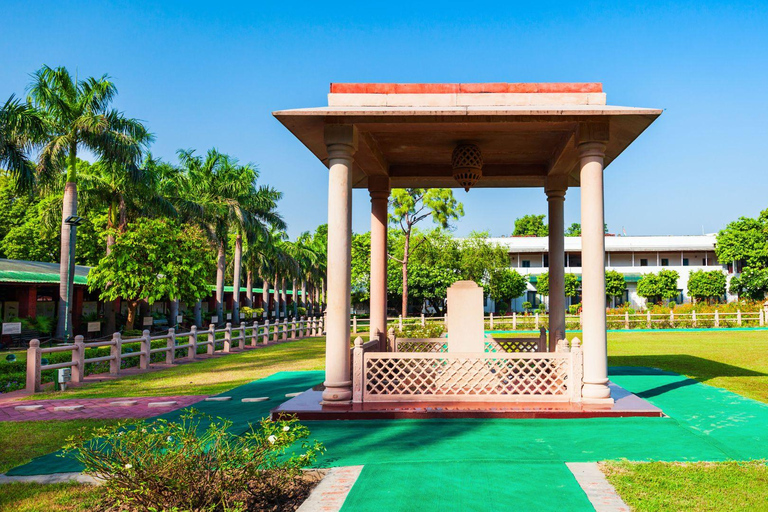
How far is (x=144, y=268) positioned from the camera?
26.5 meters

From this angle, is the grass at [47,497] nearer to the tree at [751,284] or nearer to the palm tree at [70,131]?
the palm tree at [70,131]

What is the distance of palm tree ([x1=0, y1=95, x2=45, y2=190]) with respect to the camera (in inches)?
789

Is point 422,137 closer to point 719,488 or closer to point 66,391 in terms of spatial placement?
point 719,488

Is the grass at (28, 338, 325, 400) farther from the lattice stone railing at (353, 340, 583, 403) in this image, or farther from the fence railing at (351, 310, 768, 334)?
the fence railing at (351, 310, 768, 334)

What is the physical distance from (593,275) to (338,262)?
4.05m

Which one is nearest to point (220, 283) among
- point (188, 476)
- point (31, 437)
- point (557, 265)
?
point (557, 265)

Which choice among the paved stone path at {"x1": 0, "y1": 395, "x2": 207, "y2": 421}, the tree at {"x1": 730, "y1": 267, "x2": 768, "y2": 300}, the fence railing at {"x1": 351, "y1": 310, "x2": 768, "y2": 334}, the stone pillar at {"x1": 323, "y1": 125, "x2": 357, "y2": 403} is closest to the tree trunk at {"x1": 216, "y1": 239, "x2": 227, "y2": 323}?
the fence railing at {"x1": 351, "y1": 310, "x2": 768, "y2": 334}

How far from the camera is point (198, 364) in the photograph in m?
18.7

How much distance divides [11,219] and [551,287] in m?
49.2

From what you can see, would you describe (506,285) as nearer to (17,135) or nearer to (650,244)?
(650,244)

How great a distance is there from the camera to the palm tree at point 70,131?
2369 centimetres

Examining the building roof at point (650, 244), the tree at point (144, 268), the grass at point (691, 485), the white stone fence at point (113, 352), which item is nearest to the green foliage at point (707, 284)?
the building roof at point (650, 244)

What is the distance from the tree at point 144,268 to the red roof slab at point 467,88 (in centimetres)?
1989

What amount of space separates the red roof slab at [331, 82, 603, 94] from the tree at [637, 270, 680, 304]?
4761 centimetres
